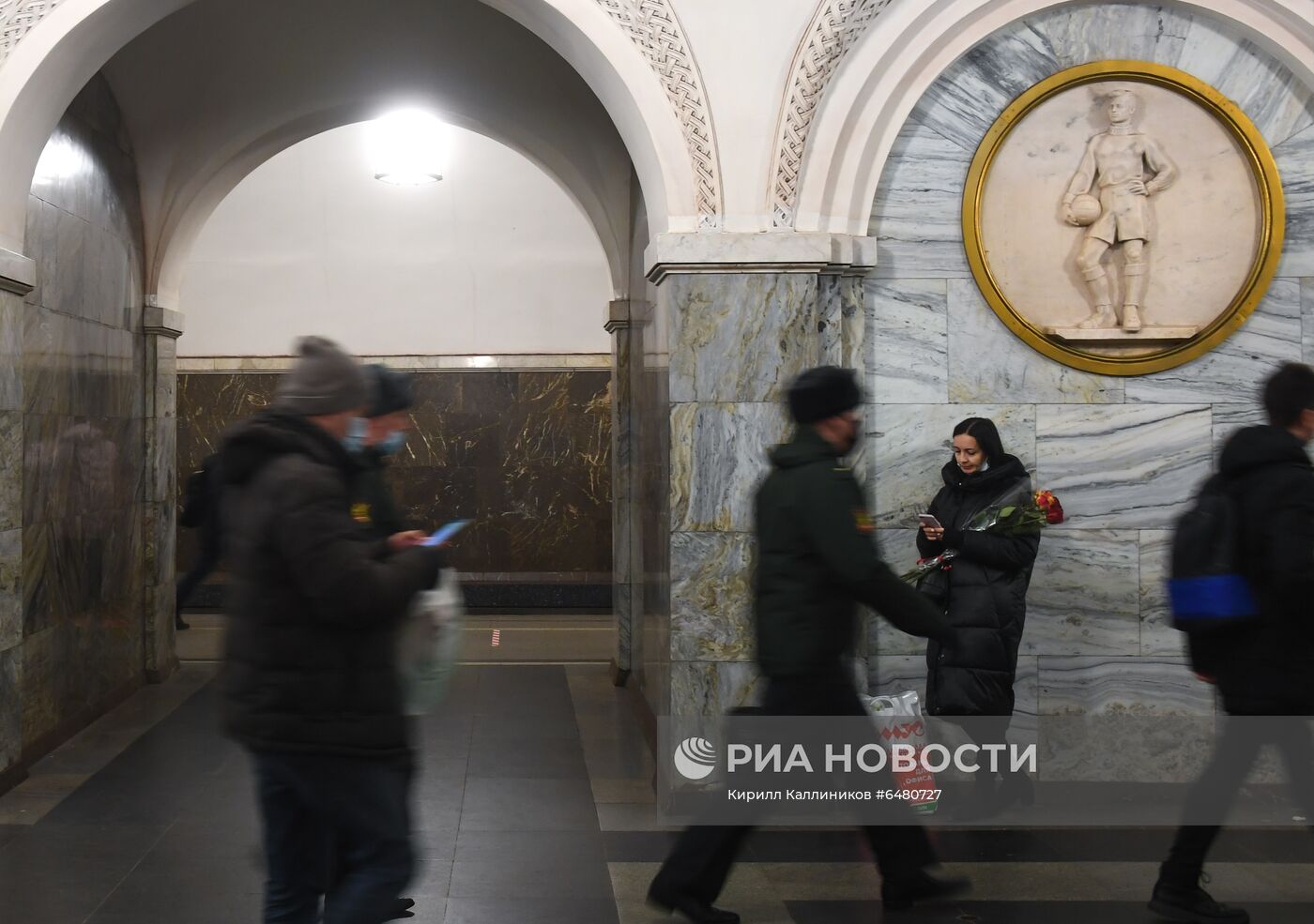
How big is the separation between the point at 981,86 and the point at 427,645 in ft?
12.9

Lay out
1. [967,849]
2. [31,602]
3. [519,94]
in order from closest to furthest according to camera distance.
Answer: [967,849]
[31,602]
[519,94]

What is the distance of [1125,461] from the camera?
5.66 meters

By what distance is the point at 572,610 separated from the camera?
12.8m

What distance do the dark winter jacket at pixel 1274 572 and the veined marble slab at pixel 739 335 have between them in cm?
205

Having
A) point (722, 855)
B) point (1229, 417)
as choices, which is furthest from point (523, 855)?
point (1229, 417)

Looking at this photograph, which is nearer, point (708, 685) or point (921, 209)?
point (708, 685)

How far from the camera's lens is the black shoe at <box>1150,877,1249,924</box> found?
12.9 ft

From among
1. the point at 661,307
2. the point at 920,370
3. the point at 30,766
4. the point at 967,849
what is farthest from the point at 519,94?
the point at 967,849

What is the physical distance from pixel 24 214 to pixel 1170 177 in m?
4.90

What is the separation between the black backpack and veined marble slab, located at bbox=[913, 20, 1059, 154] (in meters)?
2.46

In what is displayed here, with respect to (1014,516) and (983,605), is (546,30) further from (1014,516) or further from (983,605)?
(983,605)

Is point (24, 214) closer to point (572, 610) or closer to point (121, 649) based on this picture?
point (121, 649)

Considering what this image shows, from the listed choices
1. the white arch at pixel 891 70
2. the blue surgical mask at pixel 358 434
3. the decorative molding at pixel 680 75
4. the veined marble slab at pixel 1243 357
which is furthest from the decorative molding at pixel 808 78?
the blue surgical mask at pixel 358 434

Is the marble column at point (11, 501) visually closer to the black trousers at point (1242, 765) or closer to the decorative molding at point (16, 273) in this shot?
the decorative molding at point (16, 273)
